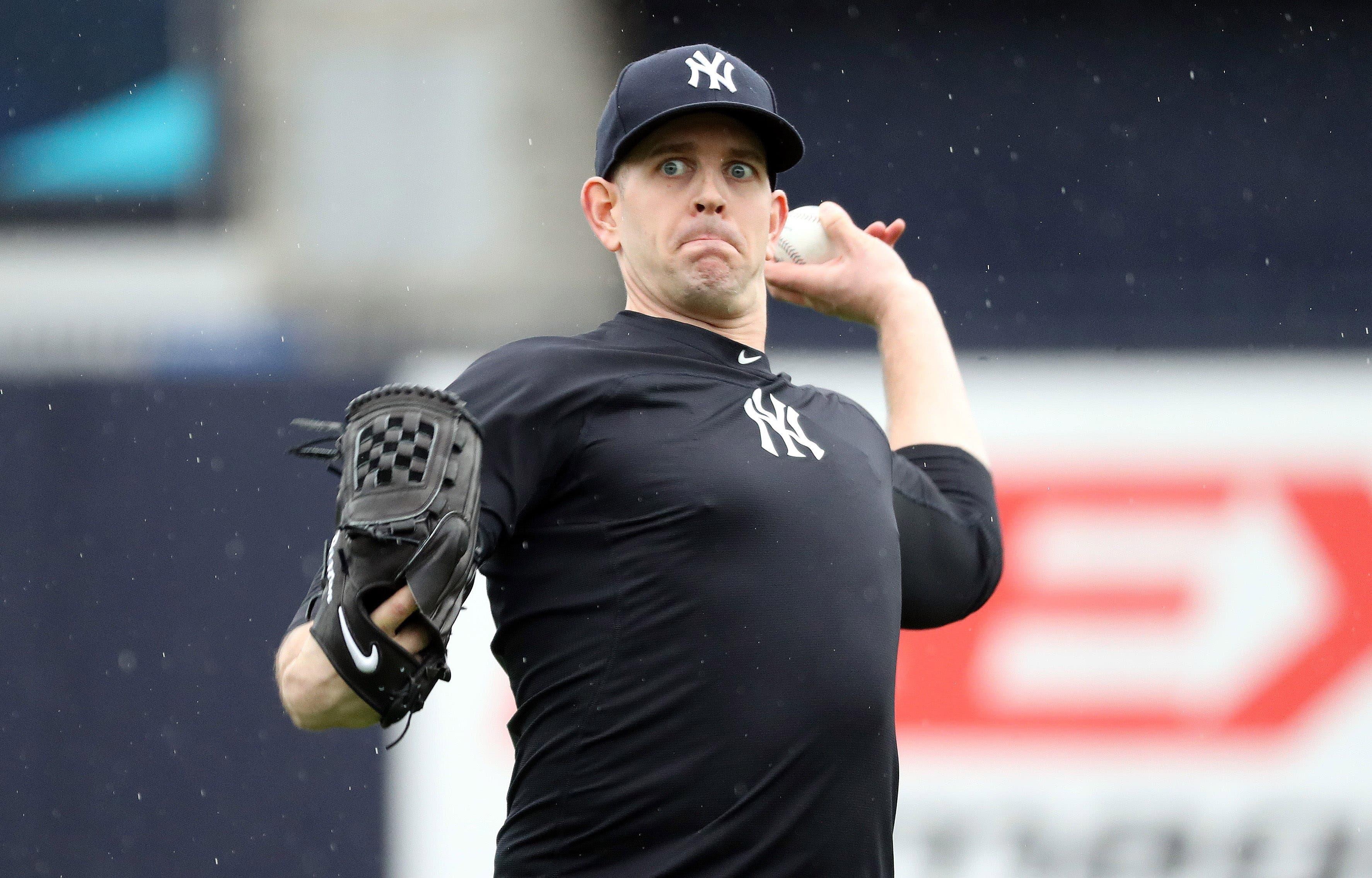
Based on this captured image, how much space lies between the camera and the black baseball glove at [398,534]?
1.74 metres

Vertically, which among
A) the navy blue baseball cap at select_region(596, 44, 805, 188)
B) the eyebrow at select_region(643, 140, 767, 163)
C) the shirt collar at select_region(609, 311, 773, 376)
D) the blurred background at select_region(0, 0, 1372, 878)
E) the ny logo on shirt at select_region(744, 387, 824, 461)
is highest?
the navy blue baseball cap at select_region(596, 44, 805, 188)

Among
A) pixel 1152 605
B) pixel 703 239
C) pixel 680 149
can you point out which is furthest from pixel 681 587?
pixel 1152 605

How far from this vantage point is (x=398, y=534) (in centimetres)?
173

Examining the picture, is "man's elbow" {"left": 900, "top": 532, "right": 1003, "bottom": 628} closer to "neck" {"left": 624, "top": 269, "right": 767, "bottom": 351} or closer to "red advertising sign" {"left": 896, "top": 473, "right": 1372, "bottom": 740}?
"neck" {"left": 624, "top": 269, "right": 767, "bottom": 351}

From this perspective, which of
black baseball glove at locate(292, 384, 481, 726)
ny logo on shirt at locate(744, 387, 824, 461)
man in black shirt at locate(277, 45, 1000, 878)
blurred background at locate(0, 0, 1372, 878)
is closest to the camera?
black baseball glove at locate(292, 384, 481, 726)

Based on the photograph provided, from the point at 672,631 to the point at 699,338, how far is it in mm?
500

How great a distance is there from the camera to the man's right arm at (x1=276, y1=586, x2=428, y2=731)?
5.82 ft

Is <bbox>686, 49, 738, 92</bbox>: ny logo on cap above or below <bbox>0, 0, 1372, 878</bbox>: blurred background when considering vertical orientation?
above

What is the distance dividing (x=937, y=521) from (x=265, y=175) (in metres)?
4.08

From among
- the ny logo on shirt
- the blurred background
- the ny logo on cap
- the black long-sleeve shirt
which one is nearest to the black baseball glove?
the black long-sleeve shirt

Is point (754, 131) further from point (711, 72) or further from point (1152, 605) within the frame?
point (1152, 605)

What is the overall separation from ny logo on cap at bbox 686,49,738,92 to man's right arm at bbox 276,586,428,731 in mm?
901

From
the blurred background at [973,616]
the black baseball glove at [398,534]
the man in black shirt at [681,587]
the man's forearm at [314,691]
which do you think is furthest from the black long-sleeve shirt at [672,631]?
the blurred background at [973,616]

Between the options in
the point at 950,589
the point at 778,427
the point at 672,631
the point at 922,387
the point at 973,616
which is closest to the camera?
the point at 672,631
